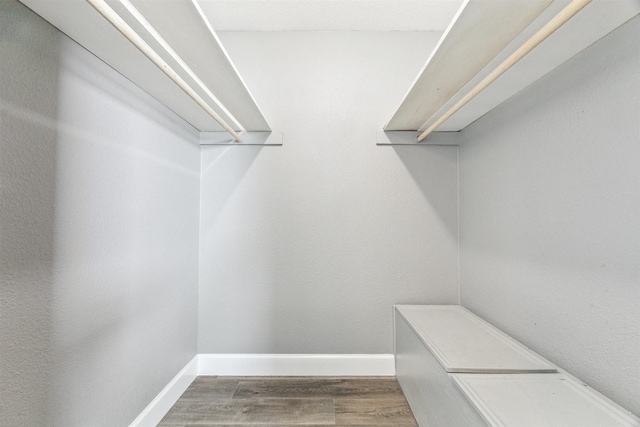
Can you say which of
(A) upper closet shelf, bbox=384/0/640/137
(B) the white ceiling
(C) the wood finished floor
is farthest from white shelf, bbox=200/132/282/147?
(C) the wood finished floor

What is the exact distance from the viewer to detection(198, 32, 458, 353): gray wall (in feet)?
5.79

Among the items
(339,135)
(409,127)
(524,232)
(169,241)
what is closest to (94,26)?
(169,241)

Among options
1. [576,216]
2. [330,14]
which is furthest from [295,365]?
[330,14]

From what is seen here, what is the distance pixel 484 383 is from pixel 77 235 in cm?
159

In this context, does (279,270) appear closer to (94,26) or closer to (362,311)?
(362,311)

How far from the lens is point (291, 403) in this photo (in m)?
1.45

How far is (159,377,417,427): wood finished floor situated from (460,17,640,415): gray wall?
0.81 meters

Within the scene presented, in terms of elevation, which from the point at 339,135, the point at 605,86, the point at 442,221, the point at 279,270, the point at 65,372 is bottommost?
the point at 65,372

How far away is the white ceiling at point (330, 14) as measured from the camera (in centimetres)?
156

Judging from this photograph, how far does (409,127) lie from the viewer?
1732mm

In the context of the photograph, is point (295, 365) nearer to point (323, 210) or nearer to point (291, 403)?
point (291, 403)

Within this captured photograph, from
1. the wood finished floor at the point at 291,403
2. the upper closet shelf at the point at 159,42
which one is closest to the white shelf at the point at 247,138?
the upper closet shelf at the point at 159,42

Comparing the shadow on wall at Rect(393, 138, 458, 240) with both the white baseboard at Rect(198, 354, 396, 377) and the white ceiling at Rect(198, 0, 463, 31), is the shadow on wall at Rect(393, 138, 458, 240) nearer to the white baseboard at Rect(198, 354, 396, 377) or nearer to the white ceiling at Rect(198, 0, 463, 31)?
the white ceiling at Rect(198, 0, 463, 31)

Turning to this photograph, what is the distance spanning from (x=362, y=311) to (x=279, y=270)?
0.67 metres
